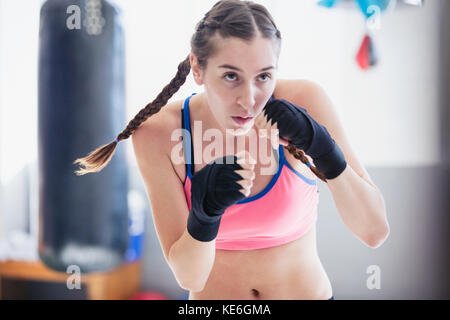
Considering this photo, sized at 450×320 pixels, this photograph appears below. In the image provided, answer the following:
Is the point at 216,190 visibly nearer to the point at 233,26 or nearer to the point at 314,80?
the point at 233,26

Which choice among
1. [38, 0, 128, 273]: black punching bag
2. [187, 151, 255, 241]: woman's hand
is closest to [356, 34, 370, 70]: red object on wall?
[187, 151, 255, 241]: woman's hand

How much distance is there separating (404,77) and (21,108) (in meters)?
1.19

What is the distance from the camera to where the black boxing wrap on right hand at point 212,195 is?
52cm

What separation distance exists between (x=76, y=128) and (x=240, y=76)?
23.2 inches

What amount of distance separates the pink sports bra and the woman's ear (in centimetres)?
7

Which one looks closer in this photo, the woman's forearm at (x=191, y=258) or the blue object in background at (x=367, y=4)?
the woman's forearm at (x=191, y=258)

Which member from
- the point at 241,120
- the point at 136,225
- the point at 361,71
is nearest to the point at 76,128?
the point at 136,225

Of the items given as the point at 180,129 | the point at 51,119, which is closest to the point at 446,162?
the point at 180,129

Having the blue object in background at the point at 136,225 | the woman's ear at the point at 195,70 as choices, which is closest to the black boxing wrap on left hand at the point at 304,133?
the woman's ear at the point at 195,70

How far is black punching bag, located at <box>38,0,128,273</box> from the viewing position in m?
0.96

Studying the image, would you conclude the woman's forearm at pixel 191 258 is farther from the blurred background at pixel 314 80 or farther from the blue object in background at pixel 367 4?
the blue object in background at pixel 367 4

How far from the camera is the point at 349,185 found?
600 millimetres

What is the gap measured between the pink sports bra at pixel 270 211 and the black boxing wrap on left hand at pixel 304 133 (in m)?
0.10
